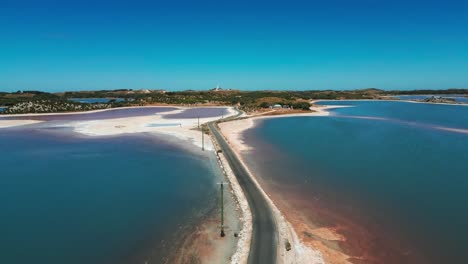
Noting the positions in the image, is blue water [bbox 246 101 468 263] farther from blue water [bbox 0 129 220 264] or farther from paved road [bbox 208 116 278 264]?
blue water [bbox 0 129 220 264]

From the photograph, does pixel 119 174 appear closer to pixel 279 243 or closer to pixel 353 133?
pixel 279 243

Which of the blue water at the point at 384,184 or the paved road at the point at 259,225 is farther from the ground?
the paved road at the point at 259,225

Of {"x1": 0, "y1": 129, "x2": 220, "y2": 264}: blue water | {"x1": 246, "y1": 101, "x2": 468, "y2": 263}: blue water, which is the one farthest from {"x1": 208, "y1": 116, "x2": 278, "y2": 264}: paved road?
{"x1": 0, "y1": 129, "x2": 220, "y2": 264}: blue water

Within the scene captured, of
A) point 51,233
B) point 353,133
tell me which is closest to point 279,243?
point 51,233

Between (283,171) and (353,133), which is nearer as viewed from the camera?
(283,171)

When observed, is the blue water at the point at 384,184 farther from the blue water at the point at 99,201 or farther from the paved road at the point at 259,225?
the blue water at the point at 99,201

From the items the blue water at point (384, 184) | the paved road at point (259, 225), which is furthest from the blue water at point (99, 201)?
the blue water at point (384, 184)
